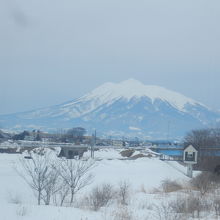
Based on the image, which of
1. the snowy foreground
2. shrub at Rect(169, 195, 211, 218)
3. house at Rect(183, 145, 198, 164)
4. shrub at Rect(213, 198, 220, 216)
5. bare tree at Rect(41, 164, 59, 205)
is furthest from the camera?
house at Rect(183, 145, 198, 164)

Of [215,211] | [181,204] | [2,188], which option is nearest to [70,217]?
[181,204]

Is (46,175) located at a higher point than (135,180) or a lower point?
higher

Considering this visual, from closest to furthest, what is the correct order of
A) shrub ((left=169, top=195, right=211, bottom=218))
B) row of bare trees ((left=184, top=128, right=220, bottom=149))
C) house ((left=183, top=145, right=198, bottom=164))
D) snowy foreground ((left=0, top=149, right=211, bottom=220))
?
snowy foreground ((left=0, top=149, right=211, bottom=220))
shrub ((left=169, top=195, right=211, bottom=218))
house ((left=183, top=145, right=198, bottom=164))
row of bare trees ((left=184, top=128, right=220, bottom=149))

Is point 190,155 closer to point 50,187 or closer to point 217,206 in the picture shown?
point 50,187

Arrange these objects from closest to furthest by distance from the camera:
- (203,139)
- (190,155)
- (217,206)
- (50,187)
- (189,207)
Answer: (189,207) → (217,206) → (50,187) → (190,155) → (203,139)

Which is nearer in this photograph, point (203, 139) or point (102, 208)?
point (102, 208)

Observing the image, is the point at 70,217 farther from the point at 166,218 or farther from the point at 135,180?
the point at 135,180

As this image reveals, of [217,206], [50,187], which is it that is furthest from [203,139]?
[217,206]

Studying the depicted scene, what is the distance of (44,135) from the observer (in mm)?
108688

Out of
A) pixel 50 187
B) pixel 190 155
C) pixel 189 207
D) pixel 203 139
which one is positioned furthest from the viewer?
pixel 203 139

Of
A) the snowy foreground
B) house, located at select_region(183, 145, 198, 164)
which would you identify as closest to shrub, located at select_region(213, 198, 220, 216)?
the snowy foreground

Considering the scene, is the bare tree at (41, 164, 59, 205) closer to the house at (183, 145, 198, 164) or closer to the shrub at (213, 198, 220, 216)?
the shrub at (213, 198, 220, 216)

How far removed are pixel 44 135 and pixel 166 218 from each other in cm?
10125

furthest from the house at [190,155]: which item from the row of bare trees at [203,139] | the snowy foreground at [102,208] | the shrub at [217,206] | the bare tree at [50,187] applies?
the shrub at [217,206]
